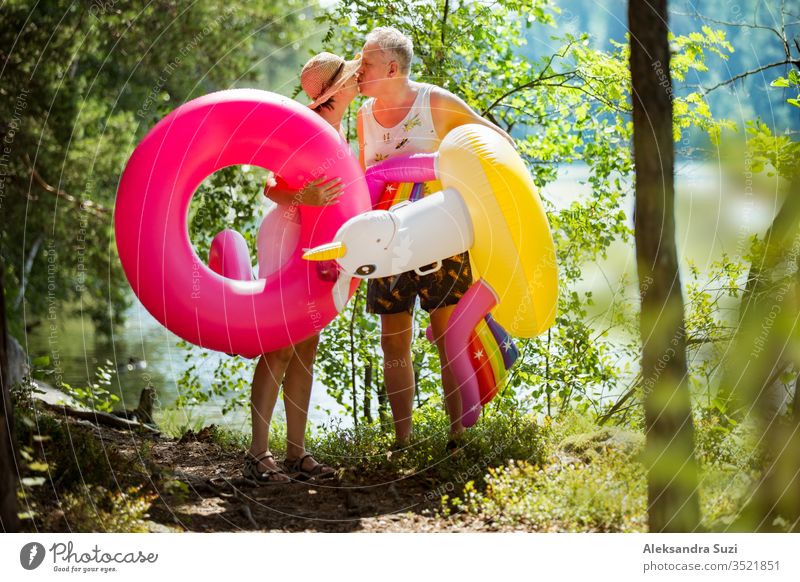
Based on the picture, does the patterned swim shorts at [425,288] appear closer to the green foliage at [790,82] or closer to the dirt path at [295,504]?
the dirt path at [295,504]

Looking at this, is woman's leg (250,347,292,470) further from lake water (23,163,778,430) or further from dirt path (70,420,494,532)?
lake water (23,163,778,430)

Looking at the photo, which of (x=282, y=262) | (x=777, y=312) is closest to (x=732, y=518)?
(x=777, y=312)

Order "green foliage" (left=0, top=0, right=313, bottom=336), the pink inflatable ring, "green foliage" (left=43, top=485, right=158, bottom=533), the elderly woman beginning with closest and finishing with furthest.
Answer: "green foliage" (left=43, top=485, right=158, bottom=533) → the pink inflatable ring → the elderly woman → "green foliage" (left=0, top=0, right=313, bottom=336)

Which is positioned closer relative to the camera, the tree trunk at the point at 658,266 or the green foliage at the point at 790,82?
the tree trunk at the point at 658,266

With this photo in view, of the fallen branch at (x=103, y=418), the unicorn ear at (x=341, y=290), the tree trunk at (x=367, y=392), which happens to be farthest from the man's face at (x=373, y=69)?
the fallen branch at (x=103, y=418)

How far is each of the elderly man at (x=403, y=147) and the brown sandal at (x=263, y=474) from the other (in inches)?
22.4

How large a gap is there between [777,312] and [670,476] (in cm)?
120

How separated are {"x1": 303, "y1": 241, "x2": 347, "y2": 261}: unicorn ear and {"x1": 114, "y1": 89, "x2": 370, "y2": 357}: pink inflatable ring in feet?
0.76

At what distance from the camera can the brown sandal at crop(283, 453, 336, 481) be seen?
4164mm

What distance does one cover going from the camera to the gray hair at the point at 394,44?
13.1ft

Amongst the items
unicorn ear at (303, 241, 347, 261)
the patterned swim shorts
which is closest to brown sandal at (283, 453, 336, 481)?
the patterned swim shorts

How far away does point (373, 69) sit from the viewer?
13.2 feet

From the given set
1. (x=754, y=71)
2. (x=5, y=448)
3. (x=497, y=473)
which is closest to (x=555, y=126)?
(x=754, y=71)

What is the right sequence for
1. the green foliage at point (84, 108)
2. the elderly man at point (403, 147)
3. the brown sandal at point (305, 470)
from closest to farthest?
the elderly man at point (403, 147) → the brown sandal at point (305, 470) → the green foliage at point (84, 108)
